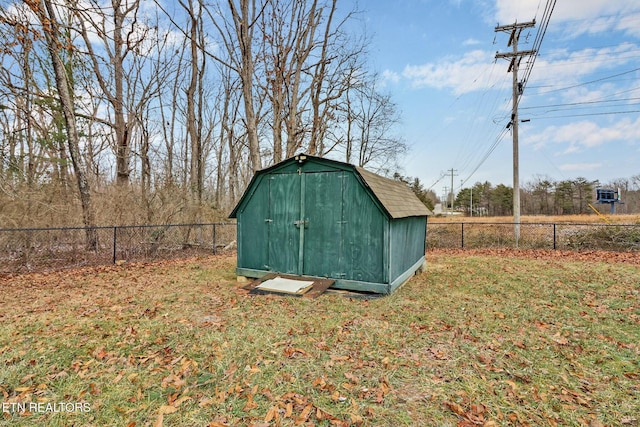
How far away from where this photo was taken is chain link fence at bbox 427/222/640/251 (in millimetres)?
10664

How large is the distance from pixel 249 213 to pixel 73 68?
30.7ft

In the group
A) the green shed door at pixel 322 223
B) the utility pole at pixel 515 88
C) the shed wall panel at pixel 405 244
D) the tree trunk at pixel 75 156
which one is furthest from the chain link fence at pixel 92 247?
the utility pole at pixel 515 88

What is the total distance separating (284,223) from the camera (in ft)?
19.4

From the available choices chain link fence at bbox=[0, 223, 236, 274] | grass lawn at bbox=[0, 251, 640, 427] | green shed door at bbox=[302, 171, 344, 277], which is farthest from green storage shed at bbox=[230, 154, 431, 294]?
chain link fence at bbox=[0, 223, 236, 274]

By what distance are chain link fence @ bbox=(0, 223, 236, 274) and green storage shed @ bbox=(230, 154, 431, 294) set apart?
3686 millimetres

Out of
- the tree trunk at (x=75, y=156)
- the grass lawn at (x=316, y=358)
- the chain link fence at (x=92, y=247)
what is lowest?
the grass lawn at (x=316, y=358)

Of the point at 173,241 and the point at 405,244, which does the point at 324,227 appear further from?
the point at 173,241

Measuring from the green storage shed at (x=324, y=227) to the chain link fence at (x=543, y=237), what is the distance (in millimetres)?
7445

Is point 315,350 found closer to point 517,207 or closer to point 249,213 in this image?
point 249,213

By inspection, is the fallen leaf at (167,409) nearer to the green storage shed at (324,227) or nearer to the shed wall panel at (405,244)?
the green storage shed at (324,227)

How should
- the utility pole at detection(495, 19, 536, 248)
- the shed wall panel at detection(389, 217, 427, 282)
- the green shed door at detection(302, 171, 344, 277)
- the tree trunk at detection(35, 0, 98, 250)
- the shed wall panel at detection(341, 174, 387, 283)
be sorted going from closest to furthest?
the shed wall panel at detection(341, 174, 387, 283), the shed wall panel at detection(389, 217, 427, 282), the green shed door at detection(302, 171, 344, 277), the tree trunk at detection(35, 0, 98, 250), the utility pole at detection(495, 19, 536, 248)

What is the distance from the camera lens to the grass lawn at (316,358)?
7.06 ft

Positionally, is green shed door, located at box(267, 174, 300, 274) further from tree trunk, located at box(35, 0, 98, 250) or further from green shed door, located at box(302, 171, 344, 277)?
tree trunk, located at box(35, 0, 98, 250)

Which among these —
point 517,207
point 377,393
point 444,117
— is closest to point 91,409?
point 377,393
